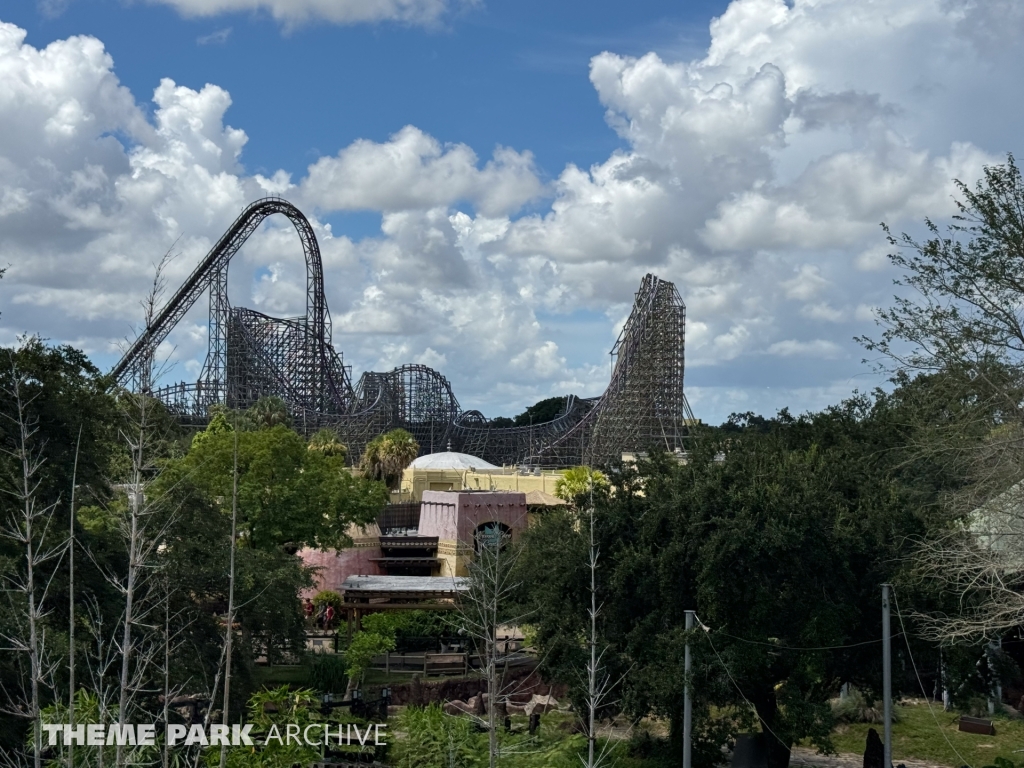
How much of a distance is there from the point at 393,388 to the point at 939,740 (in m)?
44.1

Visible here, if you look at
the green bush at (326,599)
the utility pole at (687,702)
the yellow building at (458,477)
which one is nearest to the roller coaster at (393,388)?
the yellow building at (458,477)

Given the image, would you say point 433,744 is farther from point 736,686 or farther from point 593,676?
point 736,686

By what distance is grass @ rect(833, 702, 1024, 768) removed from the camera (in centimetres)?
1728

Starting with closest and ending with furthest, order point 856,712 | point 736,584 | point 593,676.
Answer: point 593,676, point 736,584, point 856,712

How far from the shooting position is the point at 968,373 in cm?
1220

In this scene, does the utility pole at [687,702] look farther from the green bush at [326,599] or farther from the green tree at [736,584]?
the green bush at [326,599]

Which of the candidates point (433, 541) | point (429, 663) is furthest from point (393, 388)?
point (429, 663)

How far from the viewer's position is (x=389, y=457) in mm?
43969

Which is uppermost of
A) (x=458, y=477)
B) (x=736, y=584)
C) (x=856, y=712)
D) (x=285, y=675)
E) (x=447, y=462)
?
(x=447, y=462)

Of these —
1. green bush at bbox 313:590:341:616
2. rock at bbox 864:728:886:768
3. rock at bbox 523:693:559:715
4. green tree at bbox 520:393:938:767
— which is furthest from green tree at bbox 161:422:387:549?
rock at bbox 864:728:886:768

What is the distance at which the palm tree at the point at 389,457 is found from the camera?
144 ft

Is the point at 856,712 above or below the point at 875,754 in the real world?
below

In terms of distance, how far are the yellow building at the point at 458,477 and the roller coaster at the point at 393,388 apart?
2.57 metres

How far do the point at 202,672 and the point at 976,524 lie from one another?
34.9 feet
